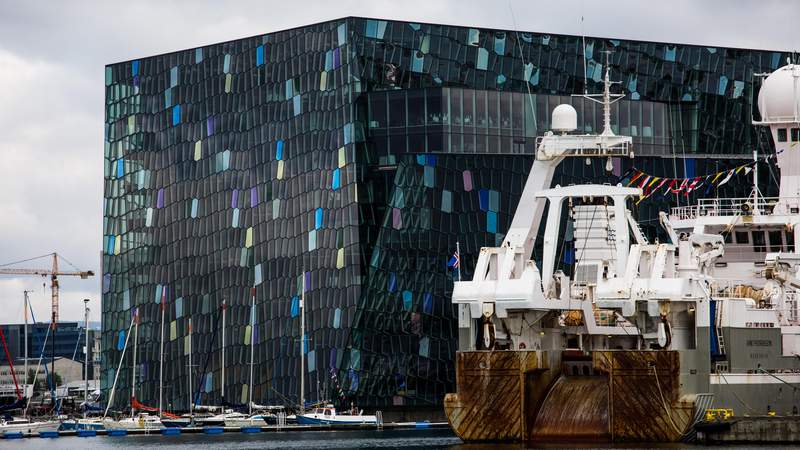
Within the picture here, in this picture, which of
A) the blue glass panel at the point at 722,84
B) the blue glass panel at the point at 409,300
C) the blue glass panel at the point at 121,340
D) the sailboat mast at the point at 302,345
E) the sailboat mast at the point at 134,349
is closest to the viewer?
the blue glass panel at the point at 409,300

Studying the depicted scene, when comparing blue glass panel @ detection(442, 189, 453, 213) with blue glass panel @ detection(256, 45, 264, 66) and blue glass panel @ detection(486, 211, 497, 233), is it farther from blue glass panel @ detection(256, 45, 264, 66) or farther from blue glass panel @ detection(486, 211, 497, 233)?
blue glass panel @ detection(256, 45, 264, 66)

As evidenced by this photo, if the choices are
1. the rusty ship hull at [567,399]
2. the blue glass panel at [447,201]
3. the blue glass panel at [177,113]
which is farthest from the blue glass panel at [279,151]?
the rusty ship hull at [567,399]

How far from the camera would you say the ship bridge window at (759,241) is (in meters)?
99.1

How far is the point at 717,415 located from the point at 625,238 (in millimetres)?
10904

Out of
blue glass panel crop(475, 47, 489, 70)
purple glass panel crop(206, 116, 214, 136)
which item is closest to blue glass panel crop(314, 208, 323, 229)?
purple glass panel crop(206, 116, 214, 136)

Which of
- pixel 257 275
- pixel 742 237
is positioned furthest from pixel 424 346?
pixel 742 237

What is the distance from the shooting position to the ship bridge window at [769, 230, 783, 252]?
98625 millimetres

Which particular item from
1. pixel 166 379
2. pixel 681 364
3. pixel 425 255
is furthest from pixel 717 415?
pixel 166 379

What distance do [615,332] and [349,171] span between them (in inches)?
1858

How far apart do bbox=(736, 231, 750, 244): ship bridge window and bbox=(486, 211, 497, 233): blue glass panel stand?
38246 millimetres

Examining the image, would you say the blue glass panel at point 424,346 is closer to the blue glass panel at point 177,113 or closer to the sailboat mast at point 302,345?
the sailboat mast at point 302,345

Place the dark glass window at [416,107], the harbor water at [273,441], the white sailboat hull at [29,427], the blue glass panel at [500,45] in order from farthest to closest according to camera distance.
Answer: the blue glass panel at [500,45], the dark glass window at [416,107], the white sailboat hull at [29,427], the harbor water at [273,441]

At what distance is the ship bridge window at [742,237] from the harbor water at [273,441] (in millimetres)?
18383

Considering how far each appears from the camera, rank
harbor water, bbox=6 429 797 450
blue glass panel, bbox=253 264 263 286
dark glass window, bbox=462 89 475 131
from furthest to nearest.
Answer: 1. blue glass panel, bbox=253 264 263 286
2. dark glass window, bbox=462 89 475 131
3. harbor water, bbox=6 429 797 450
